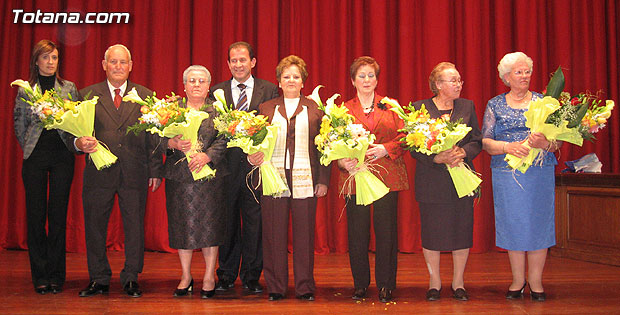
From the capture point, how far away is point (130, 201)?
3.40 metres

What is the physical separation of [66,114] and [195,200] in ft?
3.10

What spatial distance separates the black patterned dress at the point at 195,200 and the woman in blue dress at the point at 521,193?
181cm

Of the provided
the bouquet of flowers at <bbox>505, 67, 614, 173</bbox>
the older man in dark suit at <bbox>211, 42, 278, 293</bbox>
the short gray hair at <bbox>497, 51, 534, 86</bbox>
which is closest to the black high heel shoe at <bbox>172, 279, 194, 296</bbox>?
the older man in dark suit at <bbox>211, 42, 278, 293</bbox>

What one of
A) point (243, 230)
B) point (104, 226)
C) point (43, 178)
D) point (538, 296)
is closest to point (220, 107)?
point (243, 230)

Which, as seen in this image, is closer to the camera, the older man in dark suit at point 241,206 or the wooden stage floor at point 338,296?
the wooden stage floor at point 338,296

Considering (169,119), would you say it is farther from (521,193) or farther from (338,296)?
(521,193)

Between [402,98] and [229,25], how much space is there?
6.69 feet

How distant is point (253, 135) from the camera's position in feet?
9.98

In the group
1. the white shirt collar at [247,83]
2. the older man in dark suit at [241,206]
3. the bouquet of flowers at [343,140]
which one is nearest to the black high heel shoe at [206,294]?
the older man in dark suit at [241,206]

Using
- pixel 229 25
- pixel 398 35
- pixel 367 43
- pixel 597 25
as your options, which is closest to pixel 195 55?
pixel 229 25

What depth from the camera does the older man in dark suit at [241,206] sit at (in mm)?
3641

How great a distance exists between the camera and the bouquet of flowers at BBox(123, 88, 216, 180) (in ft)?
9.98

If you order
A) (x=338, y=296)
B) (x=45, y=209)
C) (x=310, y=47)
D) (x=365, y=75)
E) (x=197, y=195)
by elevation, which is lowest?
(x=338, y=296)

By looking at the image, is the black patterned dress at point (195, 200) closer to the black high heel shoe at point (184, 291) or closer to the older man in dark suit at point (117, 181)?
the older man in dark suit at point (117, 181)
